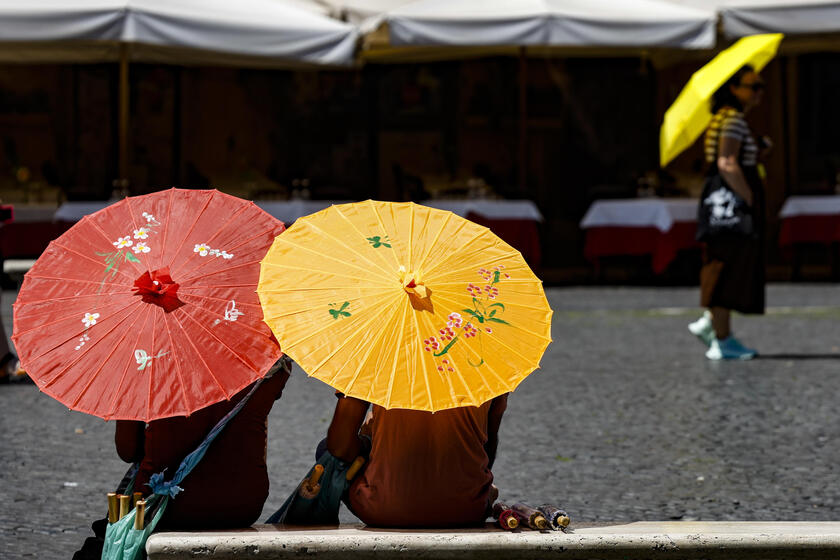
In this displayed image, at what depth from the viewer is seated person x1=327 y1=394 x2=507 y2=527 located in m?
3.26

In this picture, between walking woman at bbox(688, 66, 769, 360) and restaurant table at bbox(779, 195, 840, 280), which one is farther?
restaurant table at bbox(779, 195, 840, 280)

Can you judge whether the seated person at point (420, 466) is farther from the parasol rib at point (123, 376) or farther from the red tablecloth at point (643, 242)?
the red tablecloth at point (643, 242)

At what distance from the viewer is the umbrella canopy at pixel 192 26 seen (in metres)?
11.8

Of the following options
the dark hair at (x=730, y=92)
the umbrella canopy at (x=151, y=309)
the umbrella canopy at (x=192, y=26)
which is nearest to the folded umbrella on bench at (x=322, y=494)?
the umbrella canopy at (x=151, y=309)

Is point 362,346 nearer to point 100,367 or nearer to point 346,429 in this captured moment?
point 346,429

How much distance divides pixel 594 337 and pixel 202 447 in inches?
265

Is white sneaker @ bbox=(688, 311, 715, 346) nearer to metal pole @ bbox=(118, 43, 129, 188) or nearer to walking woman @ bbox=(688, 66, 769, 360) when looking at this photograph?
walking woman @ bbox=(688, 66, 769, 360)

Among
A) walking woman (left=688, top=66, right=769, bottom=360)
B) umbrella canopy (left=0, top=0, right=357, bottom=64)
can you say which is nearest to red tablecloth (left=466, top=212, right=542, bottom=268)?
umbrella canopy (left=0, top=0, right=357, bottom=64)

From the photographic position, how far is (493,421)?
3.45 metres

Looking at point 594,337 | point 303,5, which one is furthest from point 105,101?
point 594,337

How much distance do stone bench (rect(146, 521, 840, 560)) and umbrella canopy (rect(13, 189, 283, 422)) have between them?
31 cm

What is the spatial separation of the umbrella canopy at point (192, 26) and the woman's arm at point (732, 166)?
5184 millimetres

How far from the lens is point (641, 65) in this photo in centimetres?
1730

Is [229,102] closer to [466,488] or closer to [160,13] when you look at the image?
[160,13]
